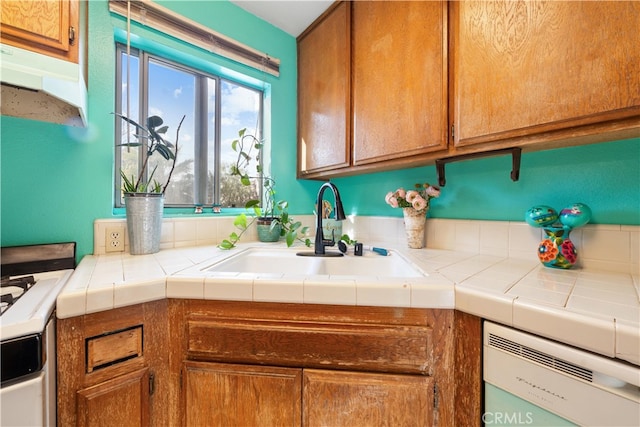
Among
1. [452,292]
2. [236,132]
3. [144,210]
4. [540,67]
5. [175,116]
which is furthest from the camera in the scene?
[236,132]

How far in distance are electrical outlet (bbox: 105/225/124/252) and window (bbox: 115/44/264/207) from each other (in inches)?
6.9

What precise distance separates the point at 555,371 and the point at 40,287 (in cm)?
127

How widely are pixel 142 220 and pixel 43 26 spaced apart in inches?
25.4

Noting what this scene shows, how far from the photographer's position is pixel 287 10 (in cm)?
150

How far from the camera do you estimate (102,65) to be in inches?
42.3

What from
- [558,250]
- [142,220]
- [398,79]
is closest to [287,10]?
[398,79]

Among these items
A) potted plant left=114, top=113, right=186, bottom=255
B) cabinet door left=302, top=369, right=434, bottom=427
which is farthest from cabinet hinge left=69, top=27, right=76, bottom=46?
cabinet door left=302, top=369, right=434, bottom=427

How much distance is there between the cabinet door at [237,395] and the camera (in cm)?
73

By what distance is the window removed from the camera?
4.10ft

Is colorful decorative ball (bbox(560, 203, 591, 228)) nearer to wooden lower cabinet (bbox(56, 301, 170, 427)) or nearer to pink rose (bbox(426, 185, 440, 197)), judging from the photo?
pink rose (bbox(426, 185, 440, 197))

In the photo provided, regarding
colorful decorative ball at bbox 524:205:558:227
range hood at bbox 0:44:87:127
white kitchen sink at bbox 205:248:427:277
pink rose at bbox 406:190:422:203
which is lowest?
white kitchen sink at bbox 205:248:427:277

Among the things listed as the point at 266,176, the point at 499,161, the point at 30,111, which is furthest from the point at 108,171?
the point at 499,161

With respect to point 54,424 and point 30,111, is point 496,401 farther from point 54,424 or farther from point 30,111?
point 30,111

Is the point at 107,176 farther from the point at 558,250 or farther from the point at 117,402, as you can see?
the point at 558,250
